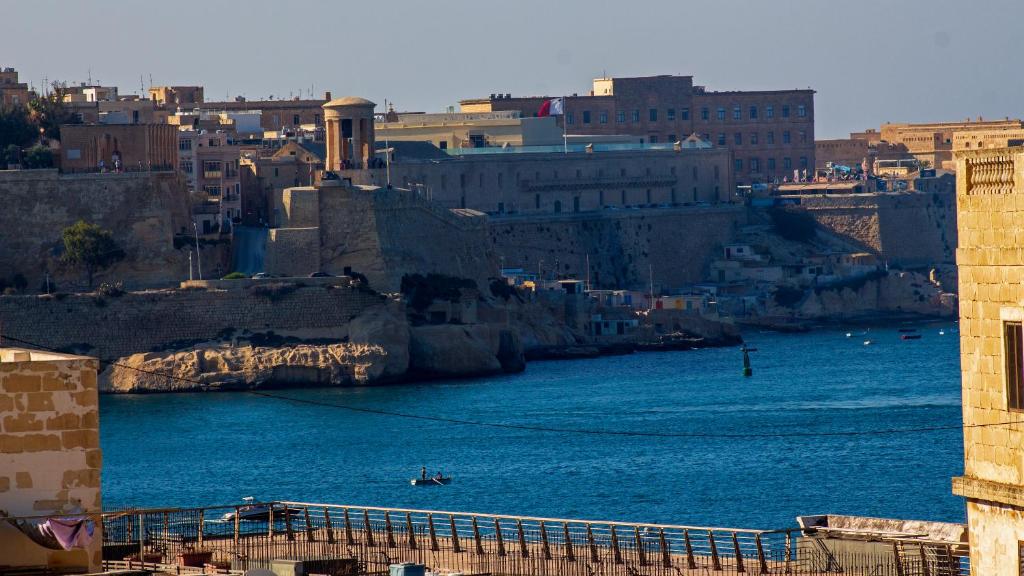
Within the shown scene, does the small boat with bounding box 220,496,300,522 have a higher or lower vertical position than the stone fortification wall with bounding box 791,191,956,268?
lower

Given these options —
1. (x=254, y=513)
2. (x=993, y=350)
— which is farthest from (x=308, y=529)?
(x=254, y=513)

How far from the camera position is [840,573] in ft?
58.9

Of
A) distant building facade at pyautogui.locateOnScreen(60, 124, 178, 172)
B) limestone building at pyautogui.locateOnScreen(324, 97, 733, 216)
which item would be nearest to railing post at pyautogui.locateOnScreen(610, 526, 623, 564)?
distant building facade at pyautogui.locateOnScreen(60, 124, 178, 172)

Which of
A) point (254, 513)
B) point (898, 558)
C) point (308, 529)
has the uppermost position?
point (898, 558)

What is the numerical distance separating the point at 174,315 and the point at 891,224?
4444 centimetres

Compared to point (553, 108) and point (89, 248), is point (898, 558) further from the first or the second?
point (553, 108)

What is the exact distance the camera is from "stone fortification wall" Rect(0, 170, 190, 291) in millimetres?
68875

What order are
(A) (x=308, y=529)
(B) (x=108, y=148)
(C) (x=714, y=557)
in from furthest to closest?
(B) (x=108, y=148)
(A) (x=308, y=529)
(C) (x=714, y=557)

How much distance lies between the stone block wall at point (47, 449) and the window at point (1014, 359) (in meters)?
4.99

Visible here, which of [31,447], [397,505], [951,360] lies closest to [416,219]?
[951,360]

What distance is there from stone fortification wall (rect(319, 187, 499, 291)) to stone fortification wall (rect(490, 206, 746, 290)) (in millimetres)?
13603

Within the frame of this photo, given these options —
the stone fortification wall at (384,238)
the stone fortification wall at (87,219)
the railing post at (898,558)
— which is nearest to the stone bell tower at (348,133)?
the stone fortification wall at (384,238)

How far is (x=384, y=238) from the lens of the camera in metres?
69.9

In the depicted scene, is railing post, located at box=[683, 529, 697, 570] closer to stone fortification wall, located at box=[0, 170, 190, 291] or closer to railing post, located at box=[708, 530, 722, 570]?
railing post, located at box=[708, 530, 722, 570]
